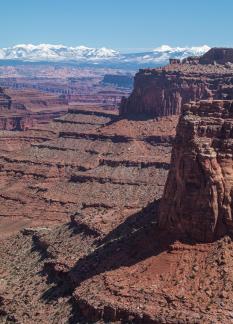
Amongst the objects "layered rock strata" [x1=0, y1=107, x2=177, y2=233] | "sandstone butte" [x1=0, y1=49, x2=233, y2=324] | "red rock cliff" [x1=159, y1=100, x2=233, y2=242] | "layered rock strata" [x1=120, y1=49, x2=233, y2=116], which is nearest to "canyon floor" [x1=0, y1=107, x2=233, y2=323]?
"sandstone butte" [x1=0, y1=49, x2=233, y2=324]

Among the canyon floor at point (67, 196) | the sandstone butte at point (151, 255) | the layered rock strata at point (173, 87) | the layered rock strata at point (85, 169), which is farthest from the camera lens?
the layered rock strata at point (173, 87)

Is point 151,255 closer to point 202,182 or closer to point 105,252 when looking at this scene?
point 202,182

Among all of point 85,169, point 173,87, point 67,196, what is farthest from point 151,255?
point 173,87

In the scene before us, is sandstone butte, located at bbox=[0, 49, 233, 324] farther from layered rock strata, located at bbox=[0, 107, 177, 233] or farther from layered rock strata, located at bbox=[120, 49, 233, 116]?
layered rock strata, located at bbox=[120, 49, 233, 116]

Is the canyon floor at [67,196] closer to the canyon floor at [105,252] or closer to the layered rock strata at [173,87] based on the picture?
the canyon floor at [105,252]

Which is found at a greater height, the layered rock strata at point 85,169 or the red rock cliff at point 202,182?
the red rock cliff at point 202,182

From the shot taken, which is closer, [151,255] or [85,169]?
[151,255]

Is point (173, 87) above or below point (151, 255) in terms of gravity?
above

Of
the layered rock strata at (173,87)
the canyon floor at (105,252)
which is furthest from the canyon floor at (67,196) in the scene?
the layered rock strata at (173,87)

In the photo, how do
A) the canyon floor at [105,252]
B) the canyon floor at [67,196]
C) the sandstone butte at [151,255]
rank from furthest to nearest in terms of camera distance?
the canyon floor at [67,196], the canyon floor at [105,252], the sandstone butte at [151,255]
